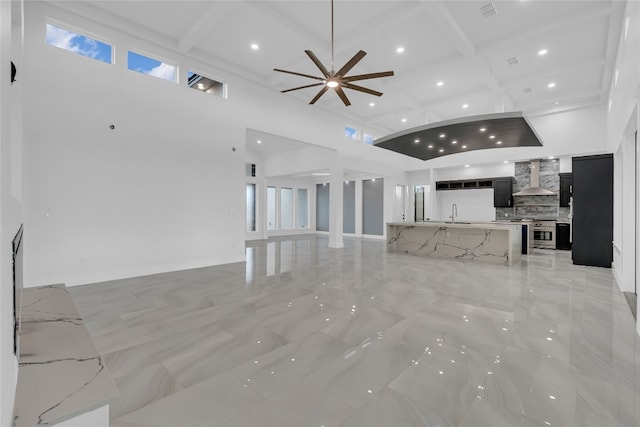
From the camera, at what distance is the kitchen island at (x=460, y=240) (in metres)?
6.75

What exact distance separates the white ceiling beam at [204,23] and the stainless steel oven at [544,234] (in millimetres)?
10163

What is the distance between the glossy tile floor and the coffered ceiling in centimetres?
437

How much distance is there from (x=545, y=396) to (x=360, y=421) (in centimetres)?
128

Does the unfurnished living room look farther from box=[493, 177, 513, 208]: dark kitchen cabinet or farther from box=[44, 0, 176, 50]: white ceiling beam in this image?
box=[493, 177, 513, 208]: dark kitchen cabinet

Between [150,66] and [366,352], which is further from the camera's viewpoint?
[150,66]

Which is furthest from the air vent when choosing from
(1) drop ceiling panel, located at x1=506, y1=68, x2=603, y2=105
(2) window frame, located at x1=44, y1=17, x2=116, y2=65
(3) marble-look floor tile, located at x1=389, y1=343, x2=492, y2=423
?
(2) window frame, located at x1=44, y1=17, x2=116, y2=65

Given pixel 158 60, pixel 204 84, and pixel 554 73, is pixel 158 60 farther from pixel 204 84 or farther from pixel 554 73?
pixel 554 73

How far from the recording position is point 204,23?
16.5ft

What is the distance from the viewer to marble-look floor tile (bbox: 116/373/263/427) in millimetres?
1750

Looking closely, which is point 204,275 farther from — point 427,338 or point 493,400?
point 493,400

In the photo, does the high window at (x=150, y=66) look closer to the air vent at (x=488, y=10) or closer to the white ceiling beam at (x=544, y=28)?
the air vent at (x=488, y=10)

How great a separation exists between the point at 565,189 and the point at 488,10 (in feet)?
23.5

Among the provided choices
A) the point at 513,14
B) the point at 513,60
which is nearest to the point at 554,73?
the point at 513,60

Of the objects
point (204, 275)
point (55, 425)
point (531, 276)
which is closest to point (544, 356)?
point (55, 425)
